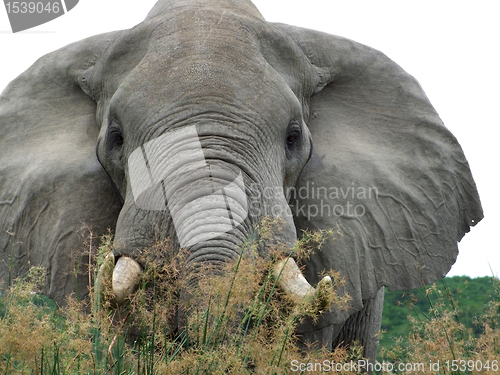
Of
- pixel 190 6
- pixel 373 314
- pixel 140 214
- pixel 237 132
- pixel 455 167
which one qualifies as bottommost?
pixel 373 314

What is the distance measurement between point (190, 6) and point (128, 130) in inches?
31.8

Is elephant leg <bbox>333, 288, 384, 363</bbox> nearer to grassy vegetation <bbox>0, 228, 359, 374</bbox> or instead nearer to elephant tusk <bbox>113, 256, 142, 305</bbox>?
elephant tusk <bbox>113, 256, 142, 305</bbox>

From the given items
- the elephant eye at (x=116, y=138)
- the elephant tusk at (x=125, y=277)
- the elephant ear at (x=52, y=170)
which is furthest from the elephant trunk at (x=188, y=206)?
the elephant ear at (x=52, y=170)

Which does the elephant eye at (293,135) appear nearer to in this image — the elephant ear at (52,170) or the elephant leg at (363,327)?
the elephant ear at (52,170)

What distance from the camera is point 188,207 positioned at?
3395 millimetres

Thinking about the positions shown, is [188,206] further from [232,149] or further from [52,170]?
[52,170]

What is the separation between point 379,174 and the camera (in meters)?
4.59

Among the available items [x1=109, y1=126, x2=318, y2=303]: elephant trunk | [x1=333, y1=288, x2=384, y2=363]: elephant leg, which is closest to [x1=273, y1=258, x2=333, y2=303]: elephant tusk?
[x1=109, y1=126, x2=318, y2=303]: elephant trunk

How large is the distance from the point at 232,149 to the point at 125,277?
2.63 feet

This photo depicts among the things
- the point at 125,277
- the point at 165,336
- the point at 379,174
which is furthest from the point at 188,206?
the point at 379,174

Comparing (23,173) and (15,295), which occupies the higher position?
(15,295)

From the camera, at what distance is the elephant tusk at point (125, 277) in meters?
3.20

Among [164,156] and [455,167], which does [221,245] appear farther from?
[455,167]

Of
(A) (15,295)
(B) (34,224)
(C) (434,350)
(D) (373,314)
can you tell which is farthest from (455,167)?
(A) (15,295)
